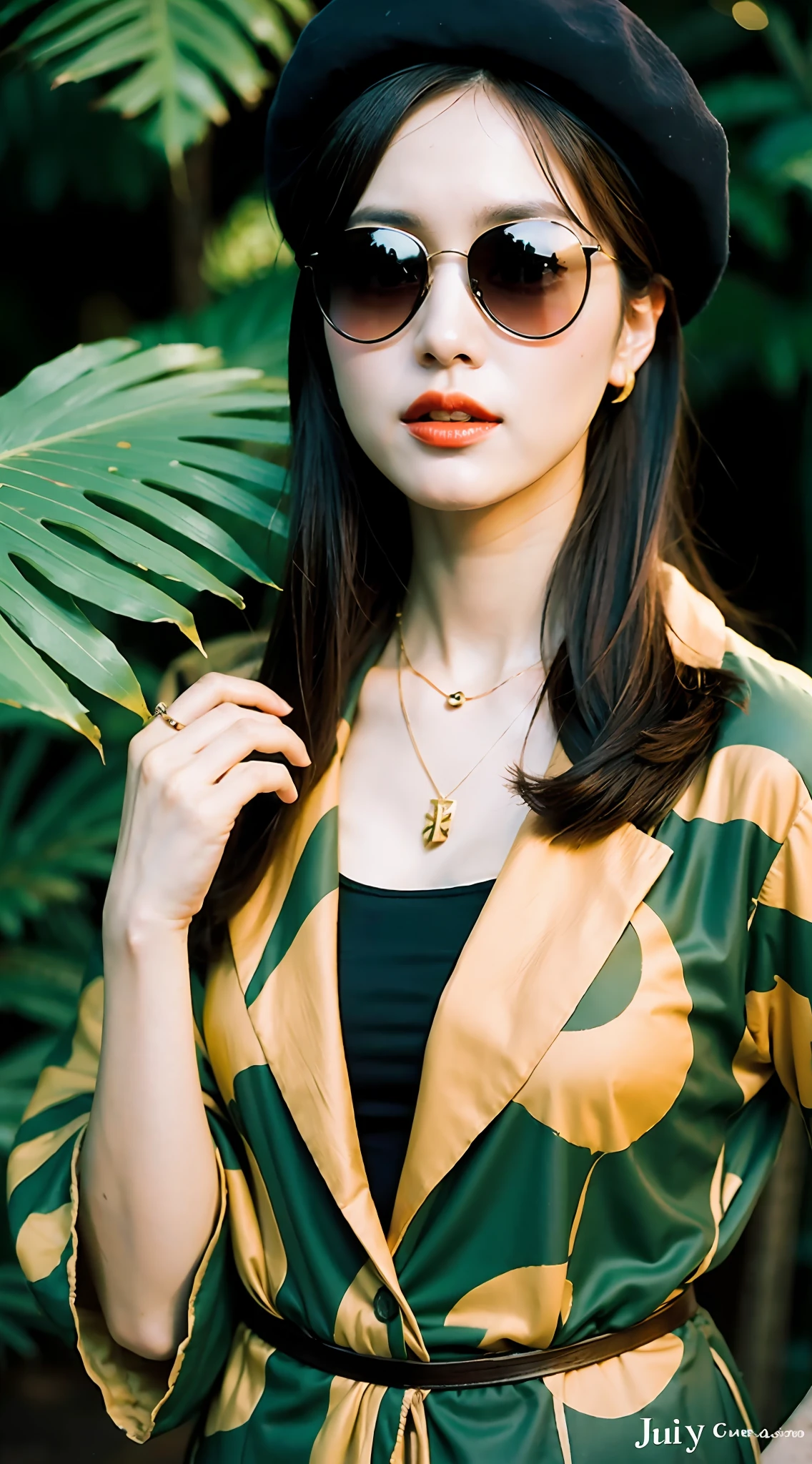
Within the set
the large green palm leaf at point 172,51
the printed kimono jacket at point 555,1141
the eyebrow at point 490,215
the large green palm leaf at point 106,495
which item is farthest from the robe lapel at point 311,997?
the large green palm leaf at point 172,51

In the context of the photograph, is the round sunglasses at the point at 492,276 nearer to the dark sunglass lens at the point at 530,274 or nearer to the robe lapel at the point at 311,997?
the dark sunglass lens at the point at 530,274

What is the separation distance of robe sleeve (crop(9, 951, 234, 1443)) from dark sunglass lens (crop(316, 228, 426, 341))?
0.67 m

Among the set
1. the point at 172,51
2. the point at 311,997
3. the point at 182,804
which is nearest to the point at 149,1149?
the point at 311,997

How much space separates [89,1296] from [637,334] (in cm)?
102

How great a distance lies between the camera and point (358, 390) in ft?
3.67

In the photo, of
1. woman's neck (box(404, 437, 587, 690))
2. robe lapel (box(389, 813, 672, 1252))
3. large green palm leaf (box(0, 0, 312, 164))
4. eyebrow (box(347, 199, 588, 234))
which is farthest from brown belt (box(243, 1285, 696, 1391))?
large green palm leaf (box(0, 0, 312, 164))

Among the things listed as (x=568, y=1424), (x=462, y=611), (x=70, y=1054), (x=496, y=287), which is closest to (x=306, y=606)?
(x=462, y=611)

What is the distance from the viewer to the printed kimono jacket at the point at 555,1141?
1.01m

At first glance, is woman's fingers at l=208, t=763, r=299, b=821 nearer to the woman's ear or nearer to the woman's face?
the woman's face

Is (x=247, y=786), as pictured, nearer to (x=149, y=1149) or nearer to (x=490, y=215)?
(x=149, y=1149)

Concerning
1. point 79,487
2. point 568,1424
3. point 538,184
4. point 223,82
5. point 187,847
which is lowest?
point 568,1424

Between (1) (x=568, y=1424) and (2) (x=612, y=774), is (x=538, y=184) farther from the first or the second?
(1) (x=568, y=1424)

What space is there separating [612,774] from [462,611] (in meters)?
0.28

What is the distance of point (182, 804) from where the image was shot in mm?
1064
